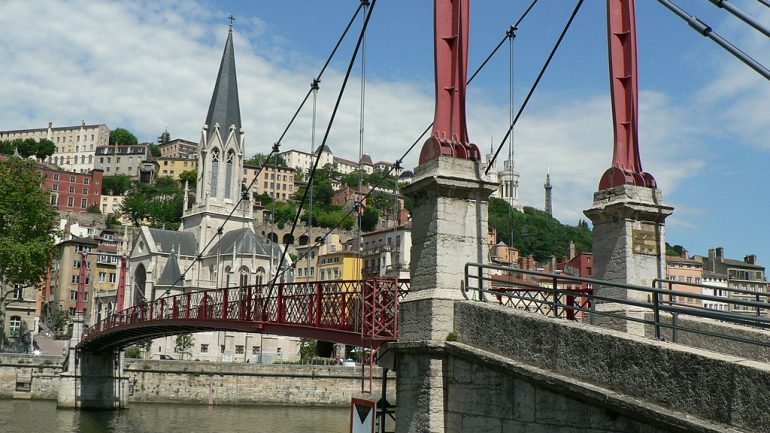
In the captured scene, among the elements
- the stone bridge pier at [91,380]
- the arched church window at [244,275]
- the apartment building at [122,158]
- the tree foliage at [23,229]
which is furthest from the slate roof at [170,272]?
the apartment building at [122,158]

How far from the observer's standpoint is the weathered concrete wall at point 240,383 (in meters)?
45.8

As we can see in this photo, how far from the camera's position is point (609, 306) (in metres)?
12.4

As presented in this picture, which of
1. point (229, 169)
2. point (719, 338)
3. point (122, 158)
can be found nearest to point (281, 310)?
point (719, 338)

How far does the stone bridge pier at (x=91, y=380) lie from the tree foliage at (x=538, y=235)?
205 feet

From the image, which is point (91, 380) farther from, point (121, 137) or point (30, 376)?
point (121, 137)

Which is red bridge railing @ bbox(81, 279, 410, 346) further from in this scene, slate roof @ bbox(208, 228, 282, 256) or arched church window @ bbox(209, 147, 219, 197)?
arched church window @ bbox(209, 147, 219, 197)

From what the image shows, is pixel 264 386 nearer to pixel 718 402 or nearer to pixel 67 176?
pixel 718 402

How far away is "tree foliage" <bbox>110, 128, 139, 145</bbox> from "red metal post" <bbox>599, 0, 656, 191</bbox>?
161799 millimetres

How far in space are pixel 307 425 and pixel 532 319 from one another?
30481 millimetres

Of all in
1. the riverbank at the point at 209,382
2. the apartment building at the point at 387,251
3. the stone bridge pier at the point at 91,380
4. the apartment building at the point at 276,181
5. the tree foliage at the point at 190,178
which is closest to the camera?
the stone bridge pier at the point at 91,380

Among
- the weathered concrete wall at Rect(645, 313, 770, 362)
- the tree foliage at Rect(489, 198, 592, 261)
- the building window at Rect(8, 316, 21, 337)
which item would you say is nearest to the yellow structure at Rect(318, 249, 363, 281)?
the tree foliage at Rect(489, 198, 592, 261)

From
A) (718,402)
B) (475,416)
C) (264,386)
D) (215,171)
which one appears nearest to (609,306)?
(475,416)

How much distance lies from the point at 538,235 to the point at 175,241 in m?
49.7

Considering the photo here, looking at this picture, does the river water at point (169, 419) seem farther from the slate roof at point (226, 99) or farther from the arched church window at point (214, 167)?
the slate roof at point (226, 99)
